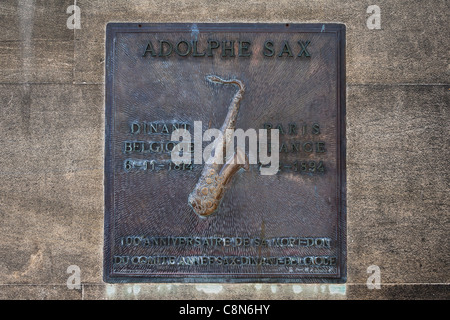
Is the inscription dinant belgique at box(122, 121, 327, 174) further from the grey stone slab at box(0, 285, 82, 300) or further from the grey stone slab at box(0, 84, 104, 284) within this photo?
the grey stone slab at box(0, 285, 82, 300)

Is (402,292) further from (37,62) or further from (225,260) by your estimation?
(37,62)

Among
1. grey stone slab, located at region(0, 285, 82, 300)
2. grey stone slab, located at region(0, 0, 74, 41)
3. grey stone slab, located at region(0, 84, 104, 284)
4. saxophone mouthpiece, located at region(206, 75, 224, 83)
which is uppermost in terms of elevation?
grey stone slab, located at region(0, 0, 74, 41)

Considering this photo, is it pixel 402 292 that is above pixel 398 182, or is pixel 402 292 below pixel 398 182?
below

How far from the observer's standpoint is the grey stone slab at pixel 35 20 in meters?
4.28

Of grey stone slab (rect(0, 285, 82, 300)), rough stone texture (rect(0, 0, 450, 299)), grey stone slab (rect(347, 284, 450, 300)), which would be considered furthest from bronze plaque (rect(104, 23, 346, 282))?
grey stone slab (rect(0, 285, 82, 300))

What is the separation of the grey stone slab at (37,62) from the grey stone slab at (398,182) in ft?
9.45

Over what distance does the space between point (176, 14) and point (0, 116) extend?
2.04m

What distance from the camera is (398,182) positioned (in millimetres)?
4250

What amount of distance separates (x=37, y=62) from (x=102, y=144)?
1.05 metres

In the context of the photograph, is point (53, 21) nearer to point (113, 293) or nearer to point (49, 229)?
point (49, 229)

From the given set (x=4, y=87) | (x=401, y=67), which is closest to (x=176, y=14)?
(x=4, y=87)

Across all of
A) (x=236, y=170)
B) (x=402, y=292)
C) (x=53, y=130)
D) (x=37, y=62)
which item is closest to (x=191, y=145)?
(x=236, y=170)

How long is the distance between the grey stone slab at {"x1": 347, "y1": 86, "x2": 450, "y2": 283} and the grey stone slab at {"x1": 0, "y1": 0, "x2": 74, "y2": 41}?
2.98 m

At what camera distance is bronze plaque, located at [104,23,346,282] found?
4211 mm
